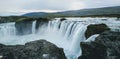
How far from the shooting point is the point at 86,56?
21.9m

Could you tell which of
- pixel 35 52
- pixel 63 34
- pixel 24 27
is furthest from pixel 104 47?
pixel 24 27

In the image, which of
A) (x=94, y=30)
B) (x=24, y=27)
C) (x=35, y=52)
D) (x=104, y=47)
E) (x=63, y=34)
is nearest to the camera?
(x=35, y=52)

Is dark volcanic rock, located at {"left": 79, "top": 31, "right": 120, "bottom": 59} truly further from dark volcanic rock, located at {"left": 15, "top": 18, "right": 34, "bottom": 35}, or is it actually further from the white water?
dark volcanic rock, located at {"left": 15, "top": 18, "right": 34, "bottom": 35}

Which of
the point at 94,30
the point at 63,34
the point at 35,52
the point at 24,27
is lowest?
the point at 24,27

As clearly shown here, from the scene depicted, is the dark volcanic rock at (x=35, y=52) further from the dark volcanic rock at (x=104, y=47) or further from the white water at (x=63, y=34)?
the white water at (x=63, y=34)

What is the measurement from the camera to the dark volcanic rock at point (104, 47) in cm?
2067

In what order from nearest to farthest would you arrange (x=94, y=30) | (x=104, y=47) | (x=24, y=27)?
(x=104, y=47) → (x=94, y=30) → (x=24, y=27)

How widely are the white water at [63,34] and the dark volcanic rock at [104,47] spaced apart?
12856mm

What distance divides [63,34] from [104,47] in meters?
34.6

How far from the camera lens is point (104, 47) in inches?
823

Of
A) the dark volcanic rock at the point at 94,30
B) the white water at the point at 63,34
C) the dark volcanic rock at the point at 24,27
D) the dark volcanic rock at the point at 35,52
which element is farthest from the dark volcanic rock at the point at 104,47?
the dark volcanic rock at the point at 24,27

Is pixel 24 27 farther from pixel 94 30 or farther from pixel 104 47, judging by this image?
pixel 104 47

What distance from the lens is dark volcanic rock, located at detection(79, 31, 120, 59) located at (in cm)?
2067

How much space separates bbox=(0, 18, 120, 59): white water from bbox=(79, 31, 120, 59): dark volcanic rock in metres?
12.9
